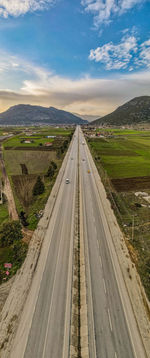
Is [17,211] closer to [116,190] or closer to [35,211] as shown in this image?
[35,211]

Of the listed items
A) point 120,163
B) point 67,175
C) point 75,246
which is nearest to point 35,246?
point 75,246

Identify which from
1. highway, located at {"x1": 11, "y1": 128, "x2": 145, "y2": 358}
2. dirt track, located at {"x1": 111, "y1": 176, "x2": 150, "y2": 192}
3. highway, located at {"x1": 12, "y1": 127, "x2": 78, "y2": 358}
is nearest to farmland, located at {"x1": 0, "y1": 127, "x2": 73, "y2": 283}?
highway, located at {"x1": 11, "y1": 128, "x2": 145, "y2": 358}

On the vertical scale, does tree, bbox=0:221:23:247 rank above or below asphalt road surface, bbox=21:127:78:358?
above

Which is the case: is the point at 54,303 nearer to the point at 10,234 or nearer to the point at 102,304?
the point at 102,304

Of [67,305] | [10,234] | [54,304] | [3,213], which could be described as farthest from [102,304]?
[3,213]

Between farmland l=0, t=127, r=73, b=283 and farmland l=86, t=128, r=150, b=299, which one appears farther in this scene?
farmland l=86, t=128, r=150, b=299

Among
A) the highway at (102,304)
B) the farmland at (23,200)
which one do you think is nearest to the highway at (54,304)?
the highway at (102,304)

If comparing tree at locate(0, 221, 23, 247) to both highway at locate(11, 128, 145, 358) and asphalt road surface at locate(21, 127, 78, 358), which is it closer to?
highway at locate(11, 128, 145, 358)
